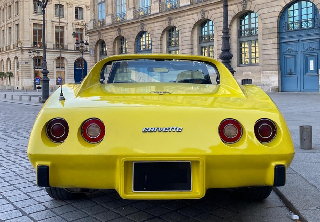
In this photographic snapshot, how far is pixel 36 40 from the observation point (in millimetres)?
59062

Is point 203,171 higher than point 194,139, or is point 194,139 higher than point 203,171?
point 194,139

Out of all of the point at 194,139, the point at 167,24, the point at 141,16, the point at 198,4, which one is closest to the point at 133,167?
the point at 194,139

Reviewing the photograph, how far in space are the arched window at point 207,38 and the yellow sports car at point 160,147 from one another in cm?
2874

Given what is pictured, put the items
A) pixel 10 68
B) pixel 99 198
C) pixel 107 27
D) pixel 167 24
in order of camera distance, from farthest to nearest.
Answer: pixel 10 68, pixel 107 27, pixel 167 24, pixel 99 198

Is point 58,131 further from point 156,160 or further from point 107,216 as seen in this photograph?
point 107,216

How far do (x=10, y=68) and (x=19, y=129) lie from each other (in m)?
57.2

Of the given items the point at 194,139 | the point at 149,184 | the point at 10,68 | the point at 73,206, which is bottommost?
the point at 73,206

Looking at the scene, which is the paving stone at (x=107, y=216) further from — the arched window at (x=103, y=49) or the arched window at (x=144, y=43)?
the arched window at (x=103, y=49)

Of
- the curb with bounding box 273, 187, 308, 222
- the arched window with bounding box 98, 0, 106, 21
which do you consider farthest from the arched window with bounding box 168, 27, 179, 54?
the curb with bounding box 273, 187, 308, 222

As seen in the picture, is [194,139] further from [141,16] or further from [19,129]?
[141,16]

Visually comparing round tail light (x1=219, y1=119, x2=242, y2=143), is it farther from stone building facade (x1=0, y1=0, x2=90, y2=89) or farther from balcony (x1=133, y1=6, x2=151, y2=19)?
stone building facade (x1=0, y1=0, x2=90, y2=89)

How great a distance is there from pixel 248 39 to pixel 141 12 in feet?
41.7

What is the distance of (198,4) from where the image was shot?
30.7 meters

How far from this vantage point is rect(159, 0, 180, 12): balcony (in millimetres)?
33188
